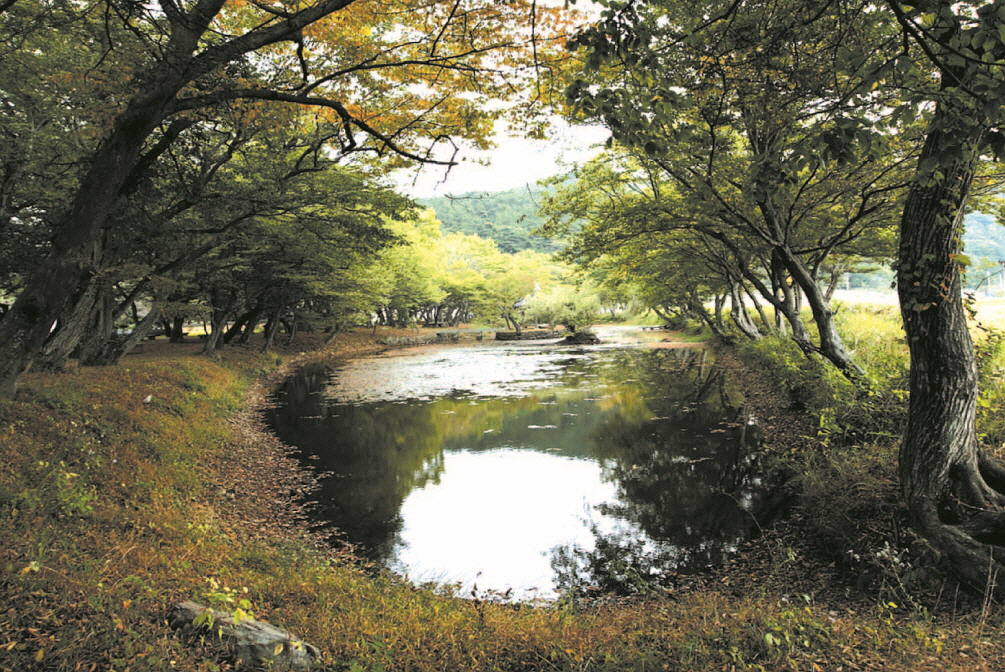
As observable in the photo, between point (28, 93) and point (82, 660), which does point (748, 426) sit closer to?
point (82, 660)

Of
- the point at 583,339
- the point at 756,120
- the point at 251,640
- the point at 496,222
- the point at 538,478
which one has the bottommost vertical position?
the point at 538,478

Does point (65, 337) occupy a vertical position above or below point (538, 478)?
above

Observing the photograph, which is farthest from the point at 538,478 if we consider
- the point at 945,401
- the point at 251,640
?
the point at 251,640

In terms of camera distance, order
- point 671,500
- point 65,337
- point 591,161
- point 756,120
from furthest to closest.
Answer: point 591,161, point 65,337, point 671,500, point 756,120

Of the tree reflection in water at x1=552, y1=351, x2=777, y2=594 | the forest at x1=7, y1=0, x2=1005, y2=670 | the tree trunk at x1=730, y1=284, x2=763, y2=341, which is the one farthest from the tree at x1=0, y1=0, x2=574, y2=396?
the tree trunk at x1=730, y1=284, x2=763, y2=341

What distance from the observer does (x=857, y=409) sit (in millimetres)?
8016

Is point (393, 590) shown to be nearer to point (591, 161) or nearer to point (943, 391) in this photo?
point (943, 391)

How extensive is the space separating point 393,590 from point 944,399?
5734 millimetres

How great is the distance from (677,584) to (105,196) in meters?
7.23

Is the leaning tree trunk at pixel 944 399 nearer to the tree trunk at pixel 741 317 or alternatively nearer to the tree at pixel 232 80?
the tree at pixel 232 80

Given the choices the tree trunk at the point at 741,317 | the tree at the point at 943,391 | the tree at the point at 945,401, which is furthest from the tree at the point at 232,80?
the tree trunk at the point at 741,317

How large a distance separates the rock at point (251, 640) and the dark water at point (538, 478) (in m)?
2.46

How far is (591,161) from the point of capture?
42.1 ft

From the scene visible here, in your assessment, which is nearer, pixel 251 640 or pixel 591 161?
pixel 251 640
